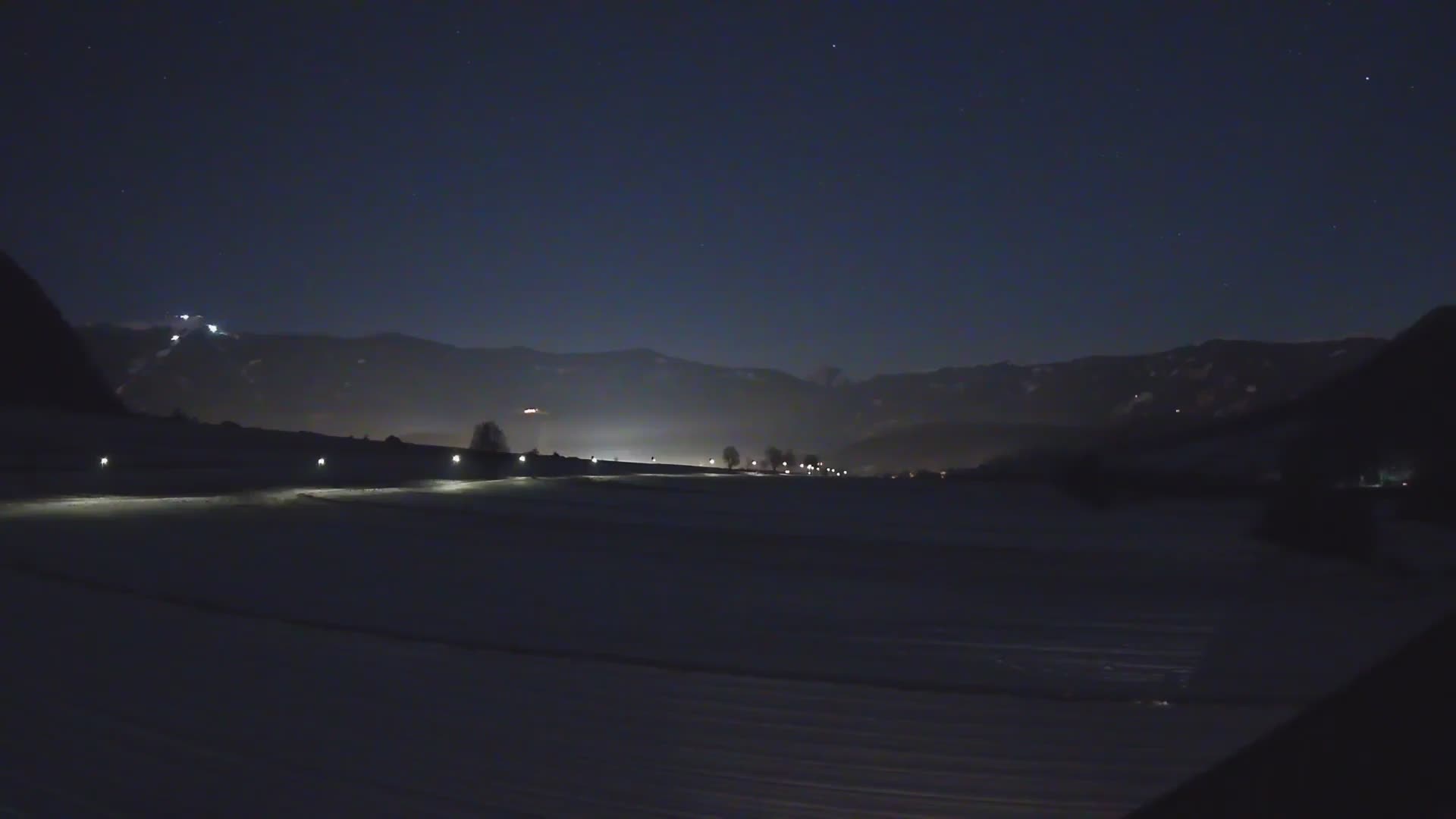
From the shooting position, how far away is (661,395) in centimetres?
11744

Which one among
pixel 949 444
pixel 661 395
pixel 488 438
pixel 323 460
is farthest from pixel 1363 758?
pixel 661 395

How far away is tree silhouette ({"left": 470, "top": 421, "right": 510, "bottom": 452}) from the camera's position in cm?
6637

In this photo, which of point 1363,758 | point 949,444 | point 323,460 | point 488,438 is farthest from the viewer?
point 488,438

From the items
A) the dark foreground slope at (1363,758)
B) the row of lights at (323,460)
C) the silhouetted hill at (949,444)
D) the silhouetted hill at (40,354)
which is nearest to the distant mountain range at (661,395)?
the silhouetted hill at (949,444)

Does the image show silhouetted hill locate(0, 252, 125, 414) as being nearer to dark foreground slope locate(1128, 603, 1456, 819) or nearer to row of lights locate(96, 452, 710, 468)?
row of lights locate(96, 452, 710, 468)

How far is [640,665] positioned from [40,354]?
72.5 metres

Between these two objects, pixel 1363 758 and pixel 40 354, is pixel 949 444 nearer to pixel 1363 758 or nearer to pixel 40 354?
pixel 40 354

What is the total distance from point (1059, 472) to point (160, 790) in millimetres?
25624

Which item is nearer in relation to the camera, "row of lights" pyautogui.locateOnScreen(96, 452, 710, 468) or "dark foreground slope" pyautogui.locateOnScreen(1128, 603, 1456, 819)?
"dark foreground slope" pyautogui.locateOnScreen(1128, 603, 1456, 819)

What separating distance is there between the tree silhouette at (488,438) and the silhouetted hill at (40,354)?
1943 centimetres

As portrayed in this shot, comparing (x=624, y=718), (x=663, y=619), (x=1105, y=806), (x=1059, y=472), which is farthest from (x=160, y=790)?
(x=1059, y=472)

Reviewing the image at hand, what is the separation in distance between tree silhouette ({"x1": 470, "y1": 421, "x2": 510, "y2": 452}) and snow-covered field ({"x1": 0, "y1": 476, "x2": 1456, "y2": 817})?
49.2 m

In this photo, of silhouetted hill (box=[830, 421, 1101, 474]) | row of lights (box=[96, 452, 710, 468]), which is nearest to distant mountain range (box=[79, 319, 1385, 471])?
silhouetted hill (box=[830, 421, 1101, 474])

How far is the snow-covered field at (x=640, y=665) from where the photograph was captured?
5785 mm
